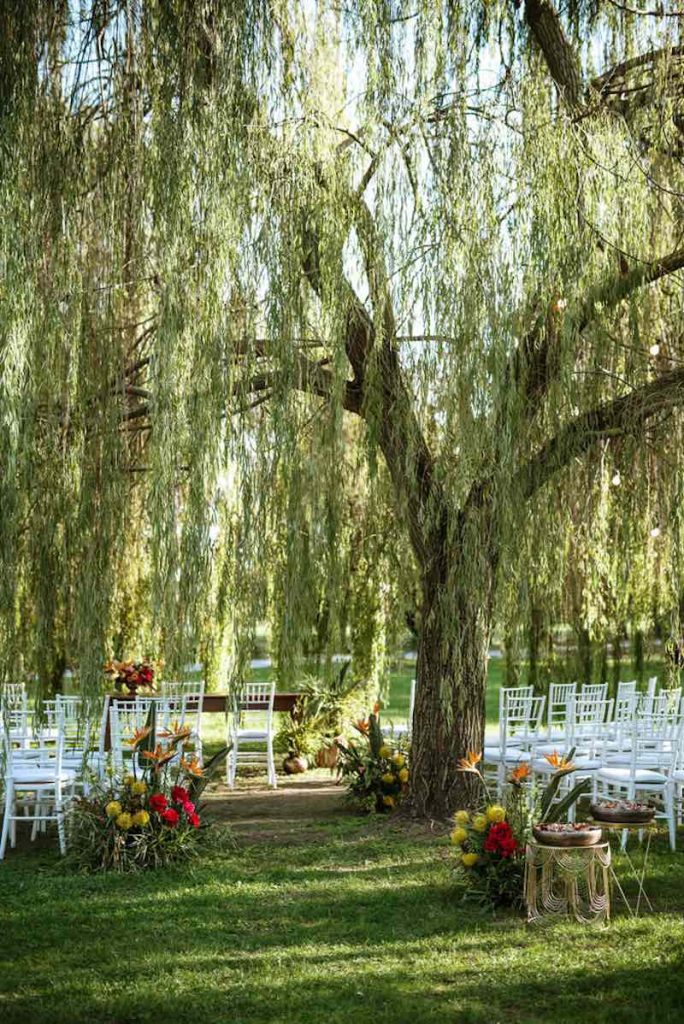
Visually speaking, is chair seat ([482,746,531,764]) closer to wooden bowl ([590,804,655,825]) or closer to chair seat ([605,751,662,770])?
chair seat ([605,751,662,770])

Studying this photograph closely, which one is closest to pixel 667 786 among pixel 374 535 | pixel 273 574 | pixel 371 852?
pixel 371 852

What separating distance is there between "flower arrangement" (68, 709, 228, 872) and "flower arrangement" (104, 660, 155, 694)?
2977 mm

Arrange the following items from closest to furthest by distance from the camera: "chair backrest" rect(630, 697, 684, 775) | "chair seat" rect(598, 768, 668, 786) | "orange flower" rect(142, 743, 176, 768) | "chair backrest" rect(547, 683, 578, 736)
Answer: "orange flower" rect(142, 743, 176, 768)
"chair backrest" rect(630, 697, 684, 775)
"chair seat" rect(598, 768, 668, 786)
"chair backrest" rect(547, 683, 578, 736)

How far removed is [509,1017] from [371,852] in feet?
9.06

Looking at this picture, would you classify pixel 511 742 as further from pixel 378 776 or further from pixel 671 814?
pixel 671 814

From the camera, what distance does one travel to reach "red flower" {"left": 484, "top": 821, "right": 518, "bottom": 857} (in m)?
5.44

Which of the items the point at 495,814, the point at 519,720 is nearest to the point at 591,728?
the point at 519,720

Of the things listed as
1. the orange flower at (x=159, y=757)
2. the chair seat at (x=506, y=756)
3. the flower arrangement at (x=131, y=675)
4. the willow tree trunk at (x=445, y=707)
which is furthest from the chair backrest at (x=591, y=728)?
the flower arrangement at (x=131, y=675)

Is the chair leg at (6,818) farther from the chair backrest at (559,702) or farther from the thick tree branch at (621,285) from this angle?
the thick tree branch at (621,285)

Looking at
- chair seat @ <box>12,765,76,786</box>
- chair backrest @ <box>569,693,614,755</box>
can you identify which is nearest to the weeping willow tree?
chair seat @ <box>12,765,76,786</box>

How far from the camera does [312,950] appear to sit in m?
4.85

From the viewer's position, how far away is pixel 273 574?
501cm

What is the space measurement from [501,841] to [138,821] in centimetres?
195

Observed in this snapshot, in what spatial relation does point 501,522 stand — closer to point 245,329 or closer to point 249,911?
point 245,329
